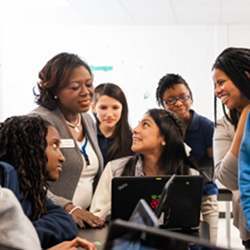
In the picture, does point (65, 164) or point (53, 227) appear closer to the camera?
point (53, 227)

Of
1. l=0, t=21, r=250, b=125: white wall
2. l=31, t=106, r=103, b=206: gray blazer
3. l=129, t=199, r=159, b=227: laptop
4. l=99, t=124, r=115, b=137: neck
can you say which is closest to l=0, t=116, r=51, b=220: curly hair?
l=31, t=106, r=103, b=206: gray blazer

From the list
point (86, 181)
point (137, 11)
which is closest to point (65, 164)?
point (86, 181)

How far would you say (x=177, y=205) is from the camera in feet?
5.77

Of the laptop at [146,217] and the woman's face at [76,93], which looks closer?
the laptop at [146,217]

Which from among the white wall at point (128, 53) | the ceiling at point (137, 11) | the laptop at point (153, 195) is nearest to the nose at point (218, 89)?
the laptop at point (153, 195)

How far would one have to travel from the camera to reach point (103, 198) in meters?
2.11

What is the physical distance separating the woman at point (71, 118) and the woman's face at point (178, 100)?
0.72 meters

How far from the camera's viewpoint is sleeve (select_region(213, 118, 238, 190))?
5.29ft

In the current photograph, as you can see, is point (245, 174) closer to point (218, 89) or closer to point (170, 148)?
point (218, 89)

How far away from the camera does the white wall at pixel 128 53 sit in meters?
6.40

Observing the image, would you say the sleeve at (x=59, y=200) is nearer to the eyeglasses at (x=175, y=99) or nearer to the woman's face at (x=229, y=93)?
the woman's face at (x=229, y=93)

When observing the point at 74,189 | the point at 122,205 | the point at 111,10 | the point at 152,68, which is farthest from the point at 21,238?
the point at 152,68

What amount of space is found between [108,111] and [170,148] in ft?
2.38

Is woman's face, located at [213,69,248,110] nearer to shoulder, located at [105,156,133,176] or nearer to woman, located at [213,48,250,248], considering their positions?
woman, located at [213,48,250,248]
